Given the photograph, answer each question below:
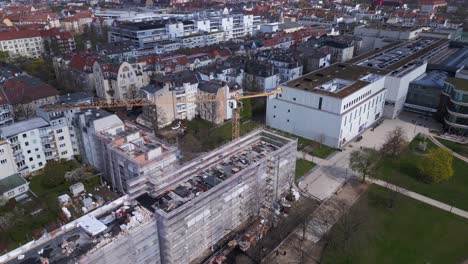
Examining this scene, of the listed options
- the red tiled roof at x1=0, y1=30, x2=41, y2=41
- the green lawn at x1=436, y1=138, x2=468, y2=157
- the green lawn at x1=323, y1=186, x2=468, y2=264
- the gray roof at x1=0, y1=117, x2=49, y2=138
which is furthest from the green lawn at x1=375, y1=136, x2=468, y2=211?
the red tiled roof at x1=0, y1=30, x2=41, y2=41

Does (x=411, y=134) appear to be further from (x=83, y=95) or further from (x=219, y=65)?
(x=83, y=95)

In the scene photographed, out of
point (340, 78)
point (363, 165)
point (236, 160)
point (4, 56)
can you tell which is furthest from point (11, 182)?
point (4, 56)

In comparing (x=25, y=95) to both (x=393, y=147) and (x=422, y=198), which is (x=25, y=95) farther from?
(x=422, y=198)

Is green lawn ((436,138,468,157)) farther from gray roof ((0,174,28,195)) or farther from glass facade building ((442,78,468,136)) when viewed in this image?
gray roof ((0,174,28,195))

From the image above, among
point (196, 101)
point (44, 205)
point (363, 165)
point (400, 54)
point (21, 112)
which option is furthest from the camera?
point (400, 54)

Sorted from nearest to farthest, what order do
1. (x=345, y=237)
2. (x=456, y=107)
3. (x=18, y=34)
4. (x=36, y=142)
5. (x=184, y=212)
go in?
(x=184, y=212) < (x=345, y=237) < (x=36, y=142) < (x=456, y=107) < (x=18, y=34)


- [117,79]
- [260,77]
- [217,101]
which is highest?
[117,79]

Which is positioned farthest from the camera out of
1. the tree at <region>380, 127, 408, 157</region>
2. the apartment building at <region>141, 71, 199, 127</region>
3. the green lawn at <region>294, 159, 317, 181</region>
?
the apartment building at <region>141, 71, 199, 127</region>
